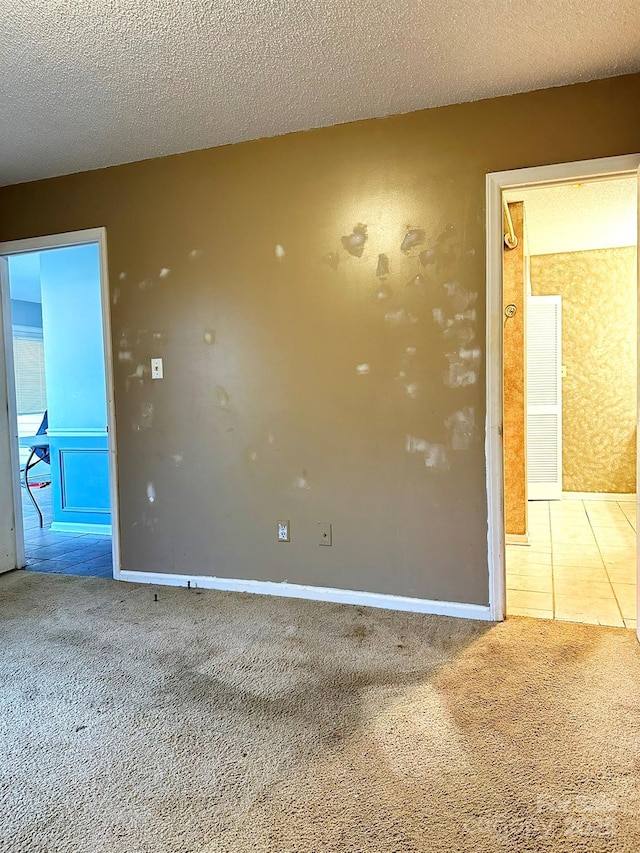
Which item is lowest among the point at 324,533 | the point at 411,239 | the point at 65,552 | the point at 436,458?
the point at 65,552

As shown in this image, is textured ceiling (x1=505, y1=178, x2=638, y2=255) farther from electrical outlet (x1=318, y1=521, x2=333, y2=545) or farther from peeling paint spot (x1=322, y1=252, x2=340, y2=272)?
electrical outlet (x1=318, y1=521, x2=333, y2=545)

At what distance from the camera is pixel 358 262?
2.75 meters

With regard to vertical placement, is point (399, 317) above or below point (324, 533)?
above

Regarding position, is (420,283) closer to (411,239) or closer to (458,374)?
(411,239)

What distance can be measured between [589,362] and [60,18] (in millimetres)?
5060

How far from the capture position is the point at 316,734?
1.79 metres

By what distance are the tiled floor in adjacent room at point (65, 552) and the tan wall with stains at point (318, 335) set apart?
1.57 feet

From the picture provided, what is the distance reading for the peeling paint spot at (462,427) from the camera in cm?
263

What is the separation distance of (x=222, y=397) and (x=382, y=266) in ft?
3.63

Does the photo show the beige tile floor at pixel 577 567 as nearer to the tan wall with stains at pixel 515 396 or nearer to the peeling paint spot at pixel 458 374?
the tan wall with stains at pixel 515 396

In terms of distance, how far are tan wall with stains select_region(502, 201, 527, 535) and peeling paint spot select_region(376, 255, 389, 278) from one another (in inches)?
62.1

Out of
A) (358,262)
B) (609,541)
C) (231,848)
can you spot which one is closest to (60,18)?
(358,262)

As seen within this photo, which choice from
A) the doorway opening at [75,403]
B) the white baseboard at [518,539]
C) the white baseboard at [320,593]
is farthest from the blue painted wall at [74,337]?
the white baseboard at [518,539]

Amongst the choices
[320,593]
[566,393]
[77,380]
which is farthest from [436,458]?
[566,393]
